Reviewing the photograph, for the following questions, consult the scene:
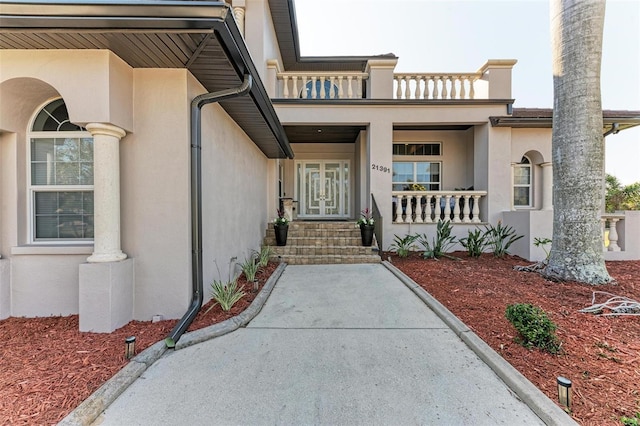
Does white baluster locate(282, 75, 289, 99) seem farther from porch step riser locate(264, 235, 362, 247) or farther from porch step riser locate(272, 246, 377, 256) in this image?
porch step riser locate(272, 246, 377, 256)

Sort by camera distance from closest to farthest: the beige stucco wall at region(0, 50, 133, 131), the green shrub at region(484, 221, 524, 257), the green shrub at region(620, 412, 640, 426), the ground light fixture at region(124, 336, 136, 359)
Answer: the green shrub at region(620, 412, 640, 426), the ground light fixture at region(124, 336, 136, 359), the beige stucco wall at region(0, 50, 133, 131), the green shrub at region(484, 221, 524, 257)

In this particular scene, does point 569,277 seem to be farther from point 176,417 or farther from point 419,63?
point 419,63

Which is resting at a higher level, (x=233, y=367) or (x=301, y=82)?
(x=301, y=82)

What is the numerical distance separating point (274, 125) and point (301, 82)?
437cm

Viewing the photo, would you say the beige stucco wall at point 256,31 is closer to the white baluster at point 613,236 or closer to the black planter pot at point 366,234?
the black planter pot at point 366,234

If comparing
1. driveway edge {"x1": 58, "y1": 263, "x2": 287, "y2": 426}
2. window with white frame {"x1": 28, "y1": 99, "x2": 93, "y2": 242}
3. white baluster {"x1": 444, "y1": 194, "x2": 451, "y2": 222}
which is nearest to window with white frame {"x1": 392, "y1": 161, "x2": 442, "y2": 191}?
white baluster {"x1": 444, "y1": 194, "x2": 451, "y2": 222}

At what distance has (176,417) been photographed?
1.89m

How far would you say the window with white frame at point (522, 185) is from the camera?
27.8 ft

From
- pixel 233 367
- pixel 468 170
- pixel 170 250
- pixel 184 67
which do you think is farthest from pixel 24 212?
pixel 468 170

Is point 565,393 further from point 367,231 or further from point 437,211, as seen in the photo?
point 437,211

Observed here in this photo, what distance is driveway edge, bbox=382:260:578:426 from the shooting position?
182 centimetres

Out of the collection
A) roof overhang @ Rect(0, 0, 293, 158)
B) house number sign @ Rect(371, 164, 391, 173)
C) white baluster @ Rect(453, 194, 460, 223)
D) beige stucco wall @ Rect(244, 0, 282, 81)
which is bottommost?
white baluster @ Rect(453, 194, 460, 223)

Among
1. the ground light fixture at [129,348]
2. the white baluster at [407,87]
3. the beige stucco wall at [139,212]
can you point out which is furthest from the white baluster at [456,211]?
the ground light fixture at [129,348]

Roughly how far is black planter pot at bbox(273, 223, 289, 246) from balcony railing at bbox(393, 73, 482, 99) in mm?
5190
